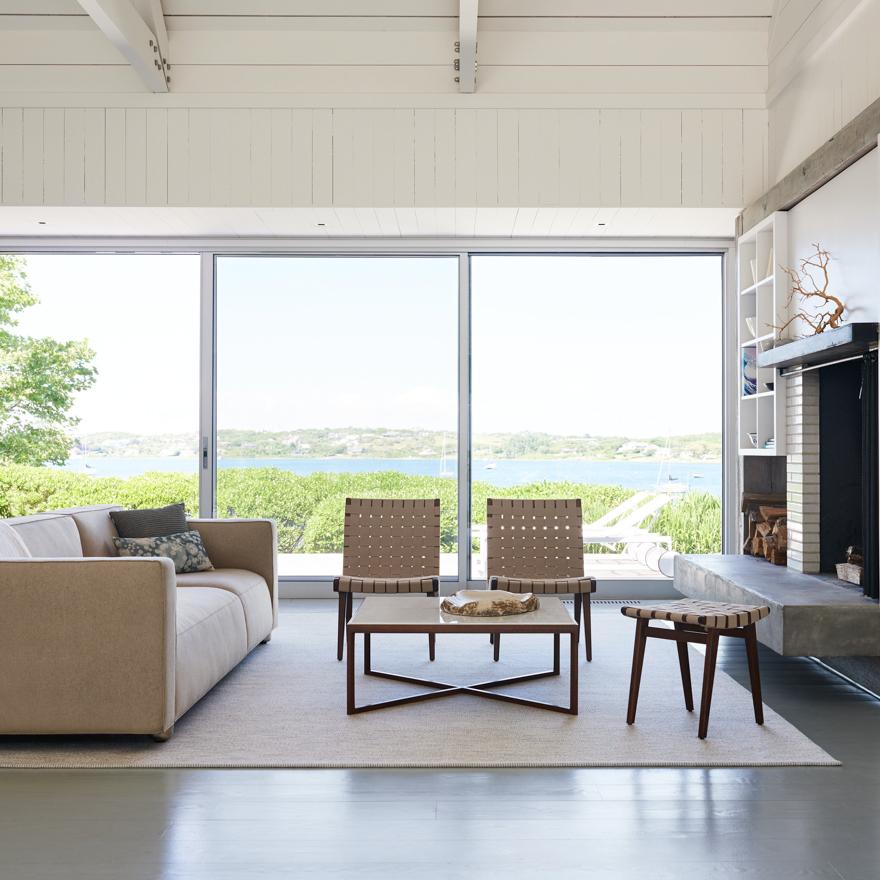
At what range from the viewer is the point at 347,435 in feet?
21.6

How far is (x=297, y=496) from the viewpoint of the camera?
21.5 feet

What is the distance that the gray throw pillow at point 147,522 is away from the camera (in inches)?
188

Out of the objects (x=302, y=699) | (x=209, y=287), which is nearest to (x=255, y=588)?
(x=302, y=699)


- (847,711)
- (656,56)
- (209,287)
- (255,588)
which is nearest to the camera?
(847,711)

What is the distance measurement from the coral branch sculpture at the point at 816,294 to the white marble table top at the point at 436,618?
200cm

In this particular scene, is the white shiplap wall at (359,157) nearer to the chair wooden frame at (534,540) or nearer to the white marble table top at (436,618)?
the chair wooden frame at (534,540)

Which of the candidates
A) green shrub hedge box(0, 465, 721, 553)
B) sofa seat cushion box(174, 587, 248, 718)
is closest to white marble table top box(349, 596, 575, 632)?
sofa seat cushion box(174, 587, 248, 718)

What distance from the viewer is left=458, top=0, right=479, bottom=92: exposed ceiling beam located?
4.99m

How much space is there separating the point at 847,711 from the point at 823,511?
1.39 m

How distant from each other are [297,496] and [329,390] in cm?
79

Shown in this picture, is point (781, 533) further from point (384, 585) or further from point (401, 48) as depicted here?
point (401, 48)

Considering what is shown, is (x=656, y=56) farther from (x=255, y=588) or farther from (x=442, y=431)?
(x=255, y=588)

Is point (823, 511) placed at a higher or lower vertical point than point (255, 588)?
higher

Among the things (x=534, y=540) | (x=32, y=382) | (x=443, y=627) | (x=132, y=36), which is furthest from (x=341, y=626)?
(x=132, y=36)
